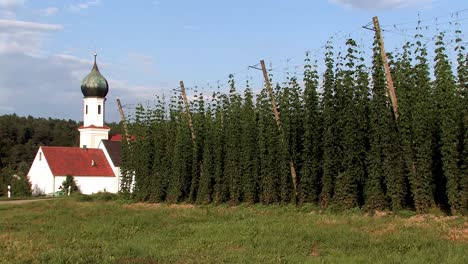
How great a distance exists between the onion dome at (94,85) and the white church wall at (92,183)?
44.9 ft

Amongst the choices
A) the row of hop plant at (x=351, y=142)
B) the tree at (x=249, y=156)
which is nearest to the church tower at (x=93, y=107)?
the row of hop plant at (x=351, y=142)

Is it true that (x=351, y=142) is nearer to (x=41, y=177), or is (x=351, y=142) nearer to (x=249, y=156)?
(x=249, y=156)

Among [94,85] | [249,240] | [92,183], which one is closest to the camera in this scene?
[249,240]

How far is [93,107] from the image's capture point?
235ft

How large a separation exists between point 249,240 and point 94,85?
62.9 metres

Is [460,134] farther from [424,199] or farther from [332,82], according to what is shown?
[332,82]

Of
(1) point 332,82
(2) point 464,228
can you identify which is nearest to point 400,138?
(1) point 332,82

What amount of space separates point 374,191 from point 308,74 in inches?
202

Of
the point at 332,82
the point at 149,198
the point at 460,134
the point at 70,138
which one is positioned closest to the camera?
the point at 460,134

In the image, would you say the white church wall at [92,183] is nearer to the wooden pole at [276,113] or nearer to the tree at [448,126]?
the wooden pole at [276,113]

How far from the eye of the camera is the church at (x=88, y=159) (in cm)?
6069

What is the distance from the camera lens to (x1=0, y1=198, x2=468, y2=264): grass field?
996cm

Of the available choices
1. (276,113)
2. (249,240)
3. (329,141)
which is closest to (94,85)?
(276,113)

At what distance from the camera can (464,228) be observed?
12.5 metres
